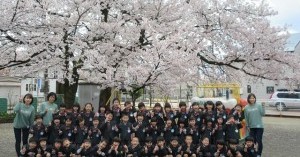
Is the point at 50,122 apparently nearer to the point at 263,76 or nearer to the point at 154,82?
the point at 154,82

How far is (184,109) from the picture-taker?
9391 mm

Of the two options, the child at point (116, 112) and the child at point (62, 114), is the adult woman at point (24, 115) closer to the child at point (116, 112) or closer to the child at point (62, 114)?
the child at point (62, 114)

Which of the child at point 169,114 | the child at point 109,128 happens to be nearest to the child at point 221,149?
the child at point 169,114

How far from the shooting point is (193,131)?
8.65 meters

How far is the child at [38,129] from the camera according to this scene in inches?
333

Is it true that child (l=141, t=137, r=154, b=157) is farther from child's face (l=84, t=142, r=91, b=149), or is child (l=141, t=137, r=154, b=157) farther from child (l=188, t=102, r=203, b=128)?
child (l=188, t=102, r=203, b=128)

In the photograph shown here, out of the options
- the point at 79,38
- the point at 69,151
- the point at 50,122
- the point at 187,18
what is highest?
the point at 187,18

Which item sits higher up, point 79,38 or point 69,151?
point 79,38

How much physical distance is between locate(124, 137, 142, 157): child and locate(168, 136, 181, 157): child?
25.8 inches

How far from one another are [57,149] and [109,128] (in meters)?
1.22

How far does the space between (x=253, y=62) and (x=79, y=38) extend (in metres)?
6.68

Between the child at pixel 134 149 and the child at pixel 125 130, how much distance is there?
0.39 metres

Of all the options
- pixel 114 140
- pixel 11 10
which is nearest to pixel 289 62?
pixel 114 140

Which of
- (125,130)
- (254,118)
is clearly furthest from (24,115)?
(254,118)
